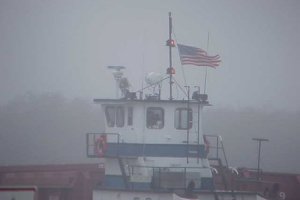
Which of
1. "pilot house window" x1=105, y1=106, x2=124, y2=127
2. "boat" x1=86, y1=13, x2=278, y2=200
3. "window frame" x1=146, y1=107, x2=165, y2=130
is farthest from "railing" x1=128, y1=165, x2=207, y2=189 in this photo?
"pilot house window" x1=105, y1=106, x2=124, y2=127

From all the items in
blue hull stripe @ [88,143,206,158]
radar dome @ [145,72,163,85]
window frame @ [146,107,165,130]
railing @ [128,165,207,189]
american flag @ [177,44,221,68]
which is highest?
american flag @ [177,44,221,68]

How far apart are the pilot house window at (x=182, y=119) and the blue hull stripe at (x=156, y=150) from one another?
58cm

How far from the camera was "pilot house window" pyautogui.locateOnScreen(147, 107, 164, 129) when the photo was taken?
14509 millimetres

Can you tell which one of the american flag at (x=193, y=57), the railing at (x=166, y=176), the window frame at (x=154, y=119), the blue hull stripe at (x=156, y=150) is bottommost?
the railing at (x=166, y=176)

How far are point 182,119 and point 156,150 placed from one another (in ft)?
3.91

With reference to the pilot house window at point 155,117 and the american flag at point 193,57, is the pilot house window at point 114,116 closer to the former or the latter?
the pilot house window at point 155,117

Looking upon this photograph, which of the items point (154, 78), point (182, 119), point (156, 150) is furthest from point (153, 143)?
point (154, 78)

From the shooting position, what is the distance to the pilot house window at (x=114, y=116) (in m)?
14.9

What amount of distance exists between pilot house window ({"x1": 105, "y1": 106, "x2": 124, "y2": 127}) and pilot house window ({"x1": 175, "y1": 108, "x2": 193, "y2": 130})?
1638 mm

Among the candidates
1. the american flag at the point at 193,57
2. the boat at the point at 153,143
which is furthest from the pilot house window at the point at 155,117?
the american flag at the point at 193,57

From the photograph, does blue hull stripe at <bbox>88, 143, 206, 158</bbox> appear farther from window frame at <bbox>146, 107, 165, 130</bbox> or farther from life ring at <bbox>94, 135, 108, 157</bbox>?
window frame at <bbox>146, 107, 165, 130</bbox>

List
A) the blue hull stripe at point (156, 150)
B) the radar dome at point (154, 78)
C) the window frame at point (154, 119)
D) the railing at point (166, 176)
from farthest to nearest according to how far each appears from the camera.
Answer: the radar dome at point (154, 78)
the window frame at point (154, 119)
the blue hull stripe at point (156, 150)
the railing at point (166, 176)

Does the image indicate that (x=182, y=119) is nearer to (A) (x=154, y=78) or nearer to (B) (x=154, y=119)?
(B) (x=154, y=119)

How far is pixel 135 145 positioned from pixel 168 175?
140 cm
